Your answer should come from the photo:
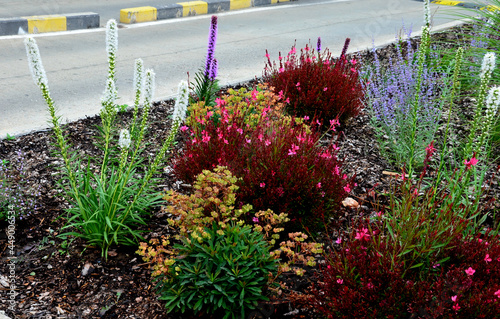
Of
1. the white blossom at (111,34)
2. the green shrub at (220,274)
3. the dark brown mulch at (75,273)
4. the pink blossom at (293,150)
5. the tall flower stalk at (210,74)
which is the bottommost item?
Answer: the dark brown mulch at (75,273)

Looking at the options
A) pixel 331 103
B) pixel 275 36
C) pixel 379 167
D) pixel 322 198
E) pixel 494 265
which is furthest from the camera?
pixel 275 36

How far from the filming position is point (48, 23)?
9.31 metres

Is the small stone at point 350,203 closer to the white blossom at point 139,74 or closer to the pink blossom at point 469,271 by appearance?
the pink blossom at point 469,271

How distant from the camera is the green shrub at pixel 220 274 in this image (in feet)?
8.64

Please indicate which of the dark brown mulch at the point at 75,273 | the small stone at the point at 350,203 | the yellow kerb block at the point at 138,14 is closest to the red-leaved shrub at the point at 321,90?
the dark brown mulch at the point at 75,273

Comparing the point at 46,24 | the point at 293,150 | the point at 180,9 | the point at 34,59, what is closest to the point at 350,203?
the point at 293,150

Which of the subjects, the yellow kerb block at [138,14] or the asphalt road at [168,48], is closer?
the asphalt road at [168,48]

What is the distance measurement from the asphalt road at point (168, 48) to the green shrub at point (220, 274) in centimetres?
299

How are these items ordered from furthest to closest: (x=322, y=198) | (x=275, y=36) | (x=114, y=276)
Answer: (x=275, y=36), (x=322, y=198), (x=114, y=276)

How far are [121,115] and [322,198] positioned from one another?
2.92 m

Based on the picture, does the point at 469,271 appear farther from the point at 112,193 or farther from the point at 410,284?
the point at 112,193

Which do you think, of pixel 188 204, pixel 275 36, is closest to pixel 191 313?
pixel 188 204

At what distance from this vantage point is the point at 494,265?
2.46m

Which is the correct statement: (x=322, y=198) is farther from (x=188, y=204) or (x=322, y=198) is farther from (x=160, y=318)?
(x=160, y=318)
